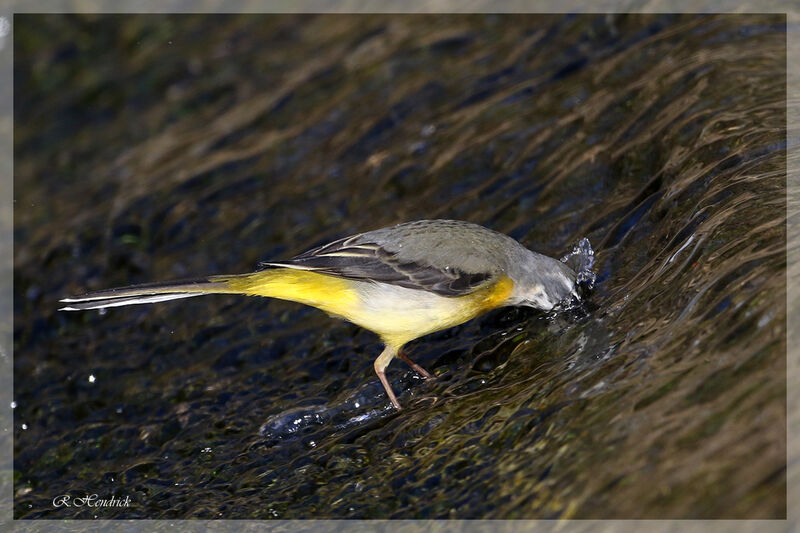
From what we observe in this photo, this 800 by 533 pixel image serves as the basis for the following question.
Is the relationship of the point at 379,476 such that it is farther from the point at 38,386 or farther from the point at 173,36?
the point at 173,36

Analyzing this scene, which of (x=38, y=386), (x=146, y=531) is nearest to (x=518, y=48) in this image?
(x=38, y=386)

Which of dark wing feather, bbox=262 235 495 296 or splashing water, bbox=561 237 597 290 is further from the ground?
dark wing feather, bbox=262 235 495 296

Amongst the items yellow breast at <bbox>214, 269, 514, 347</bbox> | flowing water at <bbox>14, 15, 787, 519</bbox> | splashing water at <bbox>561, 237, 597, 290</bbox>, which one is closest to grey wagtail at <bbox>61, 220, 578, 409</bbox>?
yellow breast at <bbox>214, 269, 514, 347</bbox>

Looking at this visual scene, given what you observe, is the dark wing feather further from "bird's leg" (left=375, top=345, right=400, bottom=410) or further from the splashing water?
the splashing water

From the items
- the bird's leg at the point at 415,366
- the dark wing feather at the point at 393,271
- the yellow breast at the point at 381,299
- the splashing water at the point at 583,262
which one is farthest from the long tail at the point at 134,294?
the splashing water at the point at 583,262

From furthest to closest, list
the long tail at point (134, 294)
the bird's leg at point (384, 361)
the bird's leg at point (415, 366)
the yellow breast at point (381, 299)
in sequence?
1. the bird's leg at point (415, 366)
2. the bird's leg at point (384, 361)
3. the yellow breast at point (381, 299)
4. the long tail at point (134, 294)

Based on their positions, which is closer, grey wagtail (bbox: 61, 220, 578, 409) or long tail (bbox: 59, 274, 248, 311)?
long tail (bbox: 59, 274, 248, 311)

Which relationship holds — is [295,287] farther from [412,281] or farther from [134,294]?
[134,294]

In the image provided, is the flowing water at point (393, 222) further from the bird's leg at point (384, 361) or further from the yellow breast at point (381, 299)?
→ the yellow breast at point (381, 299)
